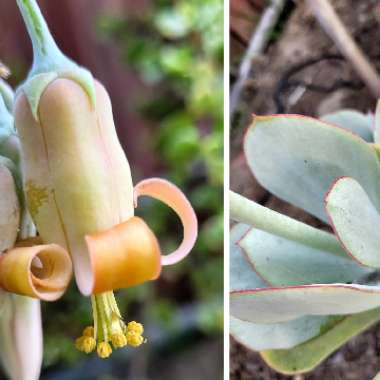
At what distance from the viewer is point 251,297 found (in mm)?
513

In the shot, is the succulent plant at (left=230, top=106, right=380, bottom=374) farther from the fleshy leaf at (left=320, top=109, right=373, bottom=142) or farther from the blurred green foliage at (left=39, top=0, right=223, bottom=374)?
the blurred green foliage at (left=39, top=0, right=223, bottom=374)

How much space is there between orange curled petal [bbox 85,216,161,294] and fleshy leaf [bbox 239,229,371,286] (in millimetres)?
137

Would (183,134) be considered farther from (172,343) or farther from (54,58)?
(54,58)

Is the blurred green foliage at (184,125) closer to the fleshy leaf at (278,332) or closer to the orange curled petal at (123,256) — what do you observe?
the fleshy leaf at (278,332)

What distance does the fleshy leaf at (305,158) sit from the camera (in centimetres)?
55

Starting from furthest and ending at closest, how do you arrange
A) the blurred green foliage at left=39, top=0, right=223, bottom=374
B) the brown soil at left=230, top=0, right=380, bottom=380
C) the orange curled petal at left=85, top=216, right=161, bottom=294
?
the blurred green foliage at left=39, top=0, right=223, bottom=374 < the brown soil at left=230, top=0, right=380, bottom=380 < the orange curled petal at left=85, top=216, right=161, bottom=294

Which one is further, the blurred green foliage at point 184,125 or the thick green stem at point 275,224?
the blurred green foliage at point 184,125

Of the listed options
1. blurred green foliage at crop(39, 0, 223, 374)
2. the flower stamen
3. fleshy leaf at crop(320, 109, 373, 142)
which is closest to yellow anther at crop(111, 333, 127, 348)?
the flower stamen

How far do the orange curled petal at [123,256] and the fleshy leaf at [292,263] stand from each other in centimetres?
14

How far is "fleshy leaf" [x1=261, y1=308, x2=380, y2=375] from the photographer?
1.89 ft

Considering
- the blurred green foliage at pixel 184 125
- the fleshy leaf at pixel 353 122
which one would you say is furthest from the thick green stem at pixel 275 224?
the blurred green foliage at pixel 184 125

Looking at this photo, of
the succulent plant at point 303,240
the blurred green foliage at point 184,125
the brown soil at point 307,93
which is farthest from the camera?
the blurred green foliage at point 184,125

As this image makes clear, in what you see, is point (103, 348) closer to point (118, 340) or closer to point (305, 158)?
point (118, 340)

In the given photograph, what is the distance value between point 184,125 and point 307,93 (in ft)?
1.22
